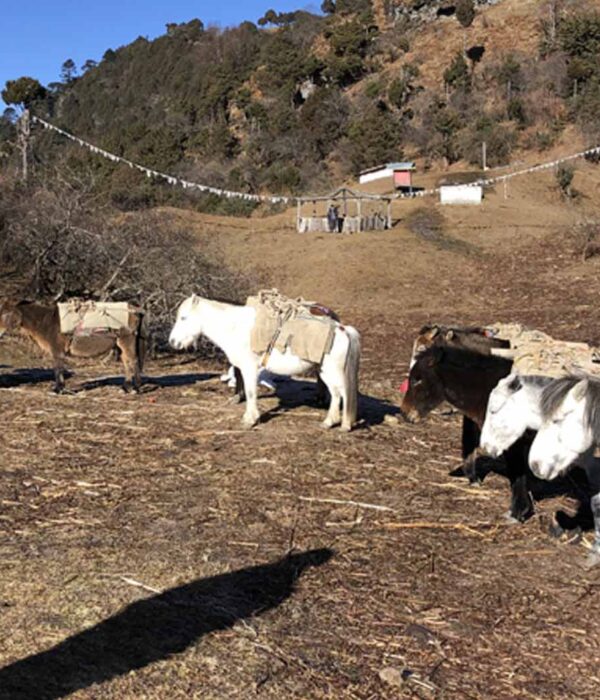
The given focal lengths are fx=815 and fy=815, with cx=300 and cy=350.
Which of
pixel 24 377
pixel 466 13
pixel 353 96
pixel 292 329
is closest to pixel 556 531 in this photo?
pixel 292 329

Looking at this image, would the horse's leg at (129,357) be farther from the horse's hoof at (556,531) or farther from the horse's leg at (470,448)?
the horse's hoof at (556,531)

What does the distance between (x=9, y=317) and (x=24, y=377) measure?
1.77 meters

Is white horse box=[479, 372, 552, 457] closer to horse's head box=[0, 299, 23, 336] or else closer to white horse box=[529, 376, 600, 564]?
white horse box=[529, 376, 600, 564]

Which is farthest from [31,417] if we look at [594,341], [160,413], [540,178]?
[540,178]

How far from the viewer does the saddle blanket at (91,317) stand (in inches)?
389

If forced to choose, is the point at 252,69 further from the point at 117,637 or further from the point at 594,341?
the point at 117,637

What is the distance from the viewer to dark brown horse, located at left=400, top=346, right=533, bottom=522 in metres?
6.30

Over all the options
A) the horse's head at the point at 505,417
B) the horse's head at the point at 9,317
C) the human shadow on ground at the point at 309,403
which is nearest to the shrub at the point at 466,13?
the human shadow on ground at the point at 309,403

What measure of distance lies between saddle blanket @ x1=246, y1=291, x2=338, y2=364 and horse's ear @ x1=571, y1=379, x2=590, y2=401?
10.5ft

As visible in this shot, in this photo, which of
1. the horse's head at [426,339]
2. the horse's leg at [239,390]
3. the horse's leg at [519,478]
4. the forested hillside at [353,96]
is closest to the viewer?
the horse's leg at [519,478]

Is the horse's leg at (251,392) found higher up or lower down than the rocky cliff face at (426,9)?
lower down

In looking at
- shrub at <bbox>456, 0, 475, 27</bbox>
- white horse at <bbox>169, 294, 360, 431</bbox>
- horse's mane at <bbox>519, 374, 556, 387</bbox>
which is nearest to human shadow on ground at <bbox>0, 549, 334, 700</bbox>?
horse's mane at <bbox>519, 374, 556, 387</bbox>

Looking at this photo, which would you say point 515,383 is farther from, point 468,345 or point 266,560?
point 266,560

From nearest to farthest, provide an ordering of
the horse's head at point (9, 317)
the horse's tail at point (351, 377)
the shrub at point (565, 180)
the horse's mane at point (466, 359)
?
the horse's mane at point (466, 359), the horse's tail at point (351, 377), the horse's head at point (9, 317), the shrub at point (565, 180)
